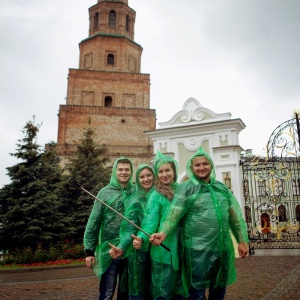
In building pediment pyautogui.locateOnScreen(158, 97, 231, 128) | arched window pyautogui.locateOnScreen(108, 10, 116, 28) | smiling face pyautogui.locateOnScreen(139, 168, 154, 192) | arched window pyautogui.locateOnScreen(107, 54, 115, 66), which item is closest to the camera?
smiling face pyautogui.locateOnScreen(139, 168, 154, 192)

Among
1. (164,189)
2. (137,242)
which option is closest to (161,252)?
(137,242)

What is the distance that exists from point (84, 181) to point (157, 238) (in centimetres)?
1350

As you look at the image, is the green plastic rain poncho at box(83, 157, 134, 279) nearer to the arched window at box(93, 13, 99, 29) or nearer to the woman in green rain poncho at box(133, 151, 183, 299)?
the woman in green rain poncho at box(133, 151, 183, 299)

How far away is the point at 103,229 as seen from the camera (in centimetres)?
391

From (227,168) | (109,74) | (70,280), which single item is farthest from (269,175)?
(109,74)

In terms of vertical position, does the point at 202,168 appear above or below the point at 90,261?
above

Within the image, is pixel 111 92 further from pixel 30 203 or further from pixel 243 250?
pixel 243 250

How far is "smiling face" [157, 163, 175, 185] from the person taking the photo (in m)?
3.75

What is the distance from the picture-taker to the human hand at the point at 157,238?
10.2 feet

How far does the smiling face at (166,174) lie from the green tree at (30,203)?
1066 cm

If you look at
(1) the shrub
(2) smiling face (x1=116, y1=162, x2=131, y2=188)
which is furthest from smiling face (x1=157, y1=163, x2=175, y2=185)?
(1) the shrub

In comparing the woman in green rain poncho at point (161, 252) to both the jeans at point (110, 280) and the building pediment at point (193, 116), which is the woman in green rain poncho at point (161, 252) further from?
the building pediment at point (193, 116)

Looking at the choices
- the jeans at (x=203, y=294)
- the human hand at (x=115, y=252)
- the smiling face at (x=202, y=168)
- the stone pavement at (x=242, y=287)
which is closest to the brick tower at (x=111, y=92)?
the stone pavement at (x=242, y=287)

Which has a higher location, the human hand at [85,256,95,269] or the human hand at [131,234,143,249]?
the human hand at [131,234,143,249]
